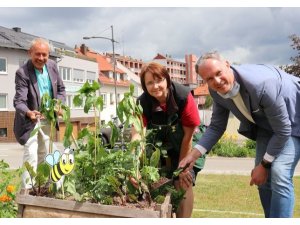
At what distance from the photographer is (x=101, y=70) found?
44.2m

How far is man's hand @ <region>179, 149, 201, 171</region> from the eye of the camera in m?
2.59

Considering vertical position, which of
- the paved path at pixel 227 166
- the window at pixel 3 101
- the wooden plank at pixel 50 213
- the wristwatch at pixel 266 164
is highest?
the window at pixel 3 101

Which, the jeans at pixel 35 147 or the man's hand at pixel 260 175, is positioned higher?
the jeans at pixel 35 147

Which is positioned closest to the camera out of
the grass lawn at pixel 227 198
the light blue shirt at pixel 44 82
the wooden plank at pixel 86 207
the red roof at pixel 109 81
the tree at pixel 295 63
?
the wooden plank at pixel 86 207

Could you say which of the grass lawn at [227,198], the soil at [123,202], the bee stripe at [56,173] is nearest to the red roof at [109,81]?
the grass lawn at [227,198]

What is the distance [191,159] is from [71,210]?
Result: 0.90 m

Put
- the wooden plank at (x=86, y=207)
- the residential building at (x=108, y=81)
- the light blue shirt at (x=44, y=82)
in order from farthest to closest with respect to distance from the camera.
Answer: the residential building at (x=108, y=81) < the light blue shirt at (x=44, y=82) < the wooden plank at (x=86, y=207)

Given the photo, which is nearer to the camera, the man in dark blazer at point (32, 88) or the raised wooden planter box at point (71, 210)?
the raised wooden planter box at point (71, 210)

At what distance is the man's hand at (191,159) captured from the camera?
8.50 ft

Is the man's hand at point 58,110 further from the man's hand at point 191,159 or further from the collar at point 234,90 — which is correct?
the collar at point 234,90

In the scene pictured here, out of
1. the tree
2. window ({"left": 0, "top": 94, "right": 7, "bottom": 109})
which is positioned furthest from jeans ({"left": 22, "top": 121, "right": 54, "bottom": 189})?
window ({"left": 0, "top": 94, "right": 7, "bottom": 109})

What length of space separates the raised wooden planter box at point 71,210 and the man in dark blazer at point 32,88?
1.21 metres
